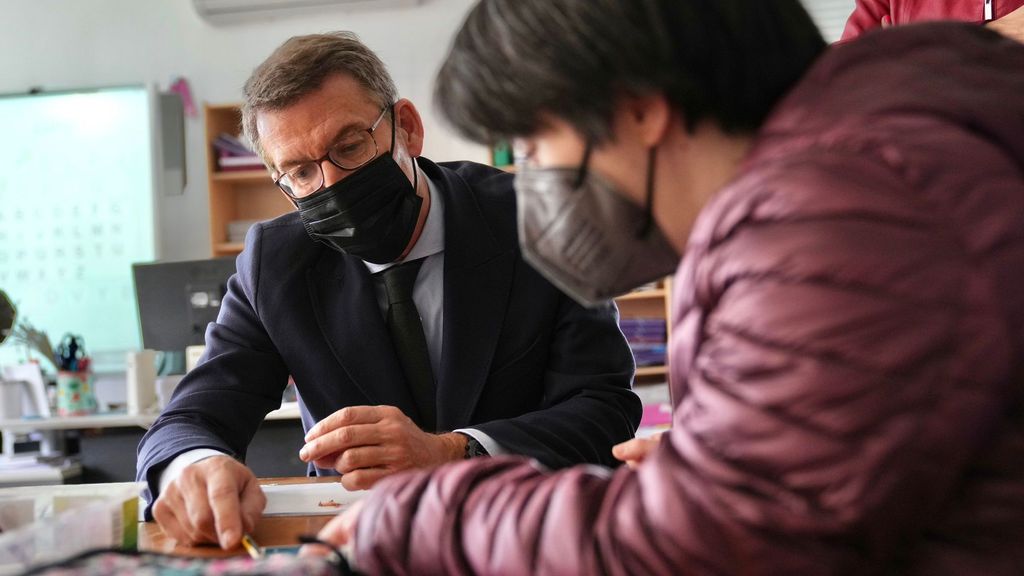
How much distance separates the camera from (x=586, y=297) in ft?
2.92

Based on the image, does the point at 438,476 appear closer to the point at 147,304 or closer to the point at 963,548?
the point at 963,548

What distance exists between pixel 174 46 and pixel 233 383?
3976 mm

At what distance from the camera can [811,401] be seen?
533mm

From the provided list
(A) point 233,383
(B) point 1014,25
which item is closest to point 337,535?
(A) point 233,383

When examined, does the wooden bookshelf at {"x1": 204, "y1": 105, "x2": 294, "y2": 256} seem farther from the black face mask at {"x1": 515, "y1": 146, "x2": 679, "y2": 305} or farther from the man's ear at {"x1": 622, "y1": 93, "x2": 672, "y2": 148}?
the man's ear at {"x1": 622, "y1": 93, "x2": 672, "y2": 148}

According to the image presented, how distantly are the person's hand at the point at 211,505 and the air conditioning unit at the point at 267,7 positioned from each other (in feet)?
13.6

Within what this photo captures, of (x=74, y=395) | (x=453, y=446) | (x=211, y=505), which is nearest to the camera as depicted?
(x=211, y=505)

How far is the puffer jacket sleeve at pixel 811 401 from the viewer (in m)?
0.52

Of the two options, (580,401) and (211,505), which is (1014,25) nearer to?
(580,401)

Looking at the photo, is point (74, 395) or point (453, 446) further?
point (74, 395)

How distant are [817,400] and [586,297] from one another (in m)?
0.37

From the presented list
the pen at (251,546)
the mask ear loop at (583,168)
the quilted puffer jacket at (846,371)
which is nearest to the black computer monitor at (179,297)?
the pen at (251,546)

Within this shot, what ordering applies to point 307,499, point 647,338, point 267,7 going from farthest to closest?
1. point 267,7
2. point 647,338
3. point 307,499

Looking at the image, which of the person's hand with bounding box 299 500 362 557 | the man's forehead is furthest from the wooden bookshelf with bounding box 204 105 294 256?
the person's hand with bounding box 299 500 362 557
